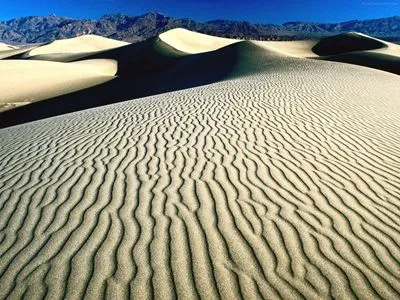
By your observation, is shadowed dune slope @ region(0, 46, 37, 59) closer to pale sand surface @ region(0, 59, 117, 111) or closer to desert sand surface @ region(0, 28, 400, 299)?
pale sand surface @ region(0, 59, 117, 111)

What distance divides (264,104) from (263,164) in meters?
4.54

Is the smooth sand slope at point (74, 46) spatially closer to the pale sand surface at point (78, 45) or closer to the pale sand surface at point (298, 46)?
the pale sand surface at point (78, 45)

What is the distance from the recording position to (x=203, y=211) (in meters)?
3.97

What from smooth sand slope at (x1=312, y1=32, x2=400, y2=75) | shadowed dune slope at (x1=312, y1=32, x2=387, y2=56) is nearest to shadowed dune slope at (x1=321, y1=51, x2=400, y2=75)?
smooth sand slope at (x1=312, y1=32, x2=400, y2=75)

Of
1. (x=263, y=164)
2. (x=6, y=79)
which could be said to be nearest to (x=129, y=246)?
(x=263, y=164)

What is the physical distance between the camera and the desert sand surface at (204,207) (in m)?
3.01

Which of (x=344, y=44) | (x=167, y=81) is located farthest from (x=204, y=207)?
(x=344, y=44)

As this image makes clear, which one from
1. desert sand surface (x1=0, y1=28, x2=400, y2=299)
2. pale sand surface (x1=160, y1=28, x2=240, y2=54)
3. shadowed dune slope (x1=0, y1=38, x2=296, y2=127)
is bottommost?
pale sand surface (x1=160, y1=28, x2=240, y2=54)

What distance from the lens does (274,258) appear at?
3240 millimetres

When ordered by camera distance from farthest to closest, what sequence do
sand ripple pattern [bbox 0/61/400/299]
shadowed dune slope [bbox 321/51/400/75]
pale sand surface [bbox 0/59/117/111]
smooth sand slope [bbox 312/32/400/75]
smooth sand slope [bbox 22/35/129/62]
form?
1. smooth sand slope [bbox 22/35/129/62]
2. smooth sand slope [bbox 312/32/400/75]
3. shadowed dune slope [bbox 321/51/400/75]
4. pale sand surface [bbox 0/59/117/111]
5. sand ripple pattern [bbox 0/61/400/299]

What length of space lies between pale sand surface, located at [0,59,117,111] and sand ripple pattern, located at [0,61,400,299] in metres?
16.2

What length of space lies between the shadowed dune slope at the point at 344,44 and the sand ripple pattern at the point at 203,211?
42.2 m

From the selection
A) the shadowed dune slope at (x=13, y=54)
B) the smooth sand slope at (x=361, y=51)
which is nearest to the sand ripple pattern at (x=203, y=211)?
the smooth sand slope at (x=361, y=51)

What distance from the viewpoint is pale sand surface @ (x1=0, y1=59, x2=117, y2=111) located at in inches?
872
